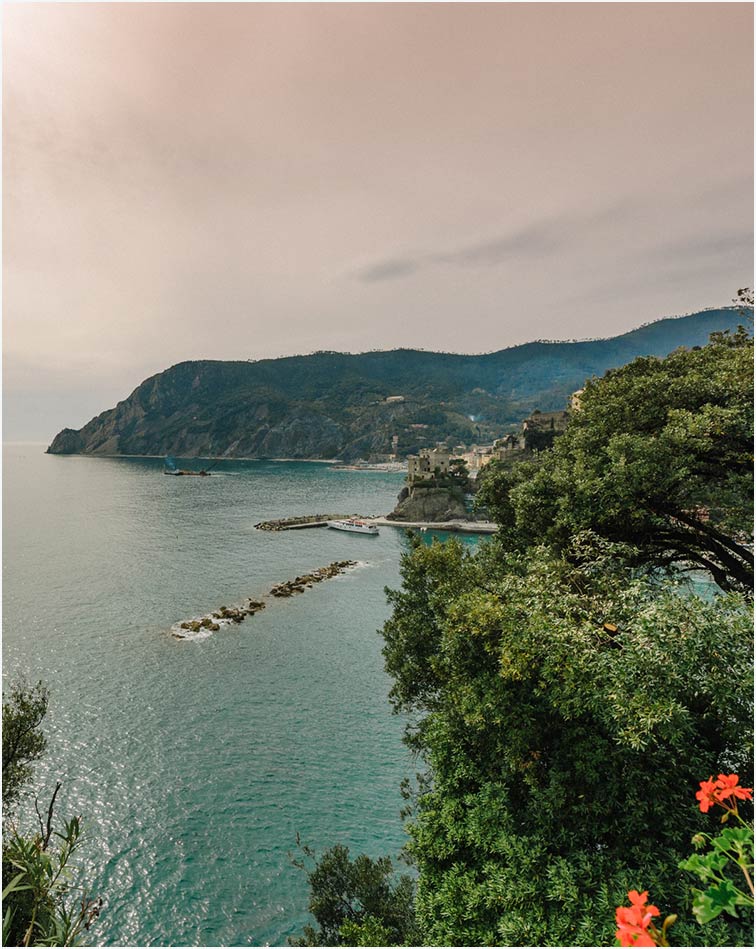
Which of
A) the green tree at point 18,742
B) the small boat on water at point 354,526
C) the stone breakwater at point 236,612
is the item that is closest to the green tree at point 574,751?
the green tree at point 18,742

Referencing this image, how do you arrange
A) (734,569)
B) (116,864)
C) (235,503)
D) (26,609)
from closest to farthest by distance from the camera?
(734,569)
(116,864)
(26,609)
(235,503)

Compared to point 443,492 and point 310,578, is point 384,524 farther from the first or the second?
point 310,578

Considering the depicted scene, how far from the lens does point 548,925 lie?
4863 mm

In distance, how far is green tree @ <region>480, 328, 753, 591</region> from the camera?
292 inches

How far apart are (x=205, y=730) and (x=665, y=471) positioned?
57.5 feet

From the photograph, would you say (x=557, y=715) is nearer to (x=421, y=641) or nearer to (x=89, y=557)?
(x=421, y=641)

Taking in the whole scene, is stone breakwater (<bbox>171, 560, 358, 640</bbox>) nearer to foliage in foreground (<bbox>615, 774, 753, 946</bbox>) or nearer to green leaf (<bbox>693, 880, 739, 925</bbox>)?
foliage in foreground (<bbox>615, 774, 753, 946</bbox>)

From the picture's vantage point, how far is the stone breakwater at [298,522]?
186 feet

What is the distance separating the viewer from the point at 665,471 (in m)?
7.52

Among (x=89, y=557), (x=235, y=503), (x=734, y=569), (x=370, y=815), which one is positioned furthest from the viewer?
(x=235, y=503)

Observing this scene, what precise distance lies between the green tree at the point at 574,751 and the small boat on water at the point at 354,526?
4865 cm

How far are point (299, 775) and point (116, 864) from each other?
5.16 m

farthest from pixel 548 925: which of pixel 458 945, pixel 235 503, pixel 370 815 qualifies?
pixel 235 503

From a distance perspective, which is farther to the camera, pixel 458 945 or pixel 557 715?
pixel 557 715
